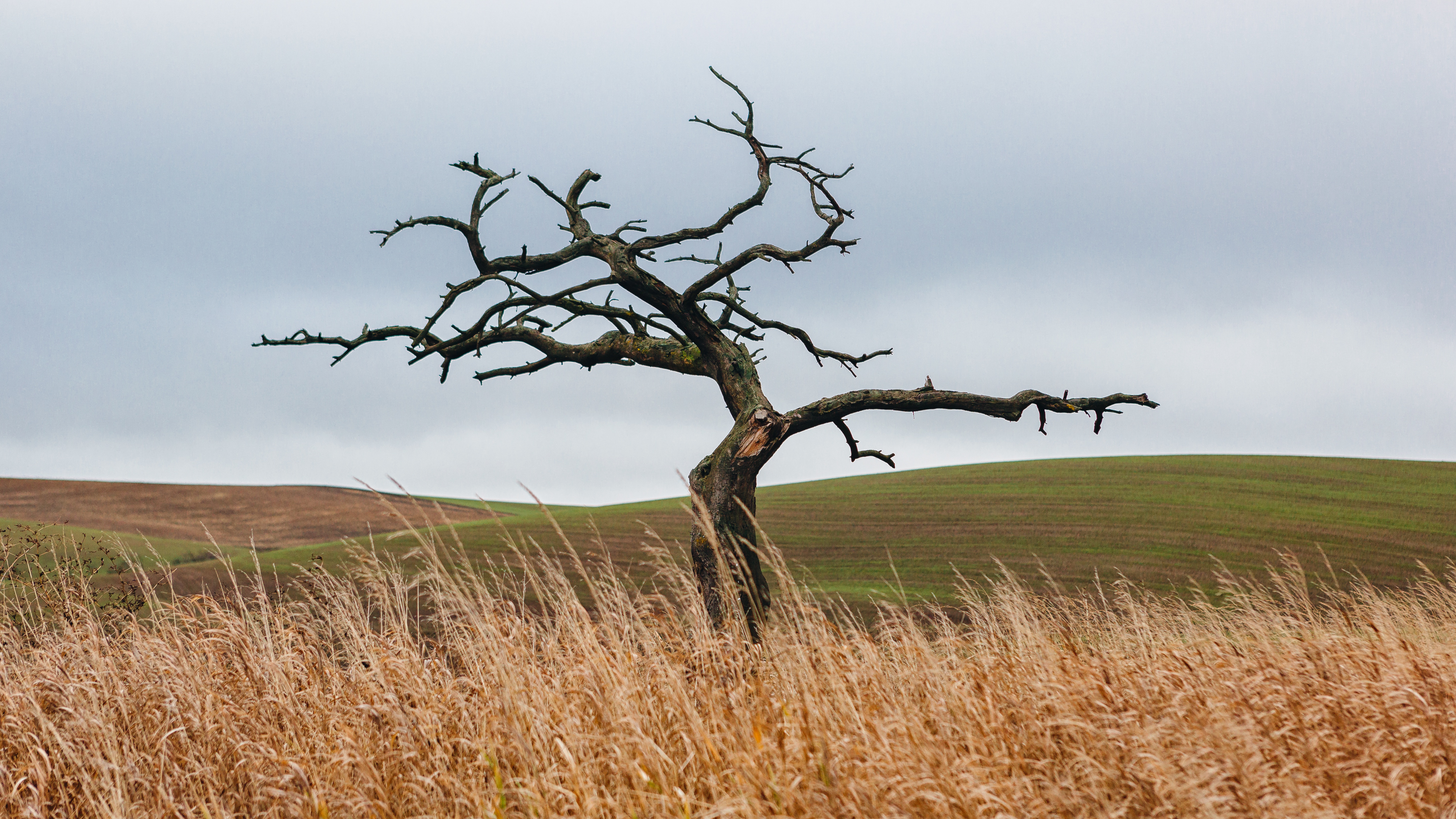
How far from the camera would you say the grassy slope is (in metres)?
25.7

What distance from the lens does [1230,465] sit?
139ft

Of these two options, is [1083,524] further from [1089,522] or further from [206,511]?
A: [206,511]

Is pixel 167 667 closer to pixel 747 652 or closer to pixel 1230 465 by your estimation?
A: pixel 747 652

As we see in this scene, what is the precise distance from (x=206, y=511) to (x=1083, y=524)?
44217 mm

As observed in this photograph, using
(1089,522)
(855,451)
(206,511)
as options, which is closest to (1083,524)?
(1089,522)

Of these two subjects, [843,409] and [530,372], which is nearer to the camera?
[843,409]

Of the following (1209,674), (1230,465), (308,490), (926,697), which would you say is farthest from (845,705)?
(308,490)

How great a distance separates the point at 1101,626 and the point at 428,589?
24.4 ft

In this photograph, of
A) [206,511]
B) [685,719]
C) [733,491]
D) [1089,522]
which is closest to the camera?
[685,719]

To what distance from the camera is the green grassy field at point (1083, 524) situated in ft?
83.5

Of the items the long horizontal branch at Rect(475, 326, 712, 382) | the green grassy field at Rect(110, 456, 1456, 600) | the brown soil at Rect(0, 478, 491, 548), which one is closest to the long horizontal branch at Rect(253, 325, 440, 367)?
the long horizontal branch at Rect(475, 326, 712, 382)

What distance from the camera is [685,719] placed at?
539cm

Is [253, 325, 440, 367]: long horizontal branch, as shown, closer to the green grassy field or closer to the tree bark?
the tree bark

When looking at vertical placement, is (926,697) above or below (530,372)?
below
